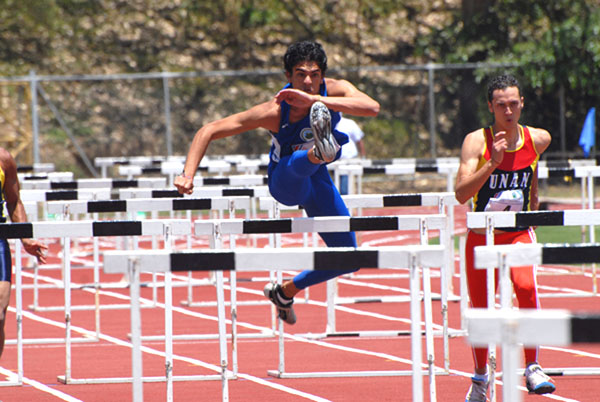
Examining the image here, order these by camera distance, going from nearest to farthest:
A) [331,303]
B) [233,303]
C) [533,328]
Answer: [533,328], [233,303], [331,303]

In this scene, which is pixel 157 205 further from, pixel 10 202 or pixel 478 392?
pixel 478 392

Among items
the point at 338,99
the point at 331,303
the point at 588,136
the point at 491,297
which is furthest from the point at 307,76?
the point at 588,136

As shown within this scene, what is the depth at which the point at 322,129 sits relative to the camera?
5.95m

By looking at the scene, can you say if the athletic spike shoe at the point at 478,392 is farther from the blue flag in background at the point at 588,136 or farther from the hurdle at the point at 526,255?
the blue flag in background at the point at 588,136

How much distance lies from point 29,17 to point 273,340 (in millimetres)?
20526

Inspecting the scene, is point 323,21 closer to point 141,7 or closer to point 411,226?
point 141,7

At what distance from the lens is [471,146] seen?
21.0 ft

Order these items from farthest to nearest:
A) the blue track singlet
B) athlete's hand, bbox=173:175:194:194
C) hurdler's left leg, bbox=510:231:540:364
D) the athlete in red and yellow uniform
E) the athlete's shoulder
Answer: the athlete's shoulder, the blue track singlet, the athlete in red and yellow uniform, hurdler's left leg, bbox=510:231:540:364, athlete's hand, bbox=173:175:194:194

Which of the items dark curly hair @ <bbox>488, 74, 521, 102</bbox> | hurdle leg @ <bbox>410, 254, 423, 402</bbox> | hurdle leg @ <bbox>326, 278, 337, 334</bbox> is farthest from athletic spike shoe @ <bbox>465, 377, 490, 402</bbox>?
hurdle leg @ <bbox>326, 278, 337, 334</bbox>

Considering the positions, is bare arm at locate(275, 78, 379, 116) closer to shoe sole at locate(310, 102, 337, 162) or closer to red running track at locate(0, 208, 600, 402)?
shoe sole at locate(310, 102, 337, 162)

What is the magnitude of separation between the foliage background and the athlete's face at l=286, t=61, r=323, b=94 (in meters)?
15.3

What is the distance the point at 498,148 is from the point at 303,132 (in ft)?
3.72

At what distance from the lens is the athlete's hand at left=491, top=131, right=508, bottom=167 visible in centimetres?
601

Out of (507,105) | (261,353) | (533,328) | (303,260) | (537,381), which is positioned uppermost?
(507,105)
